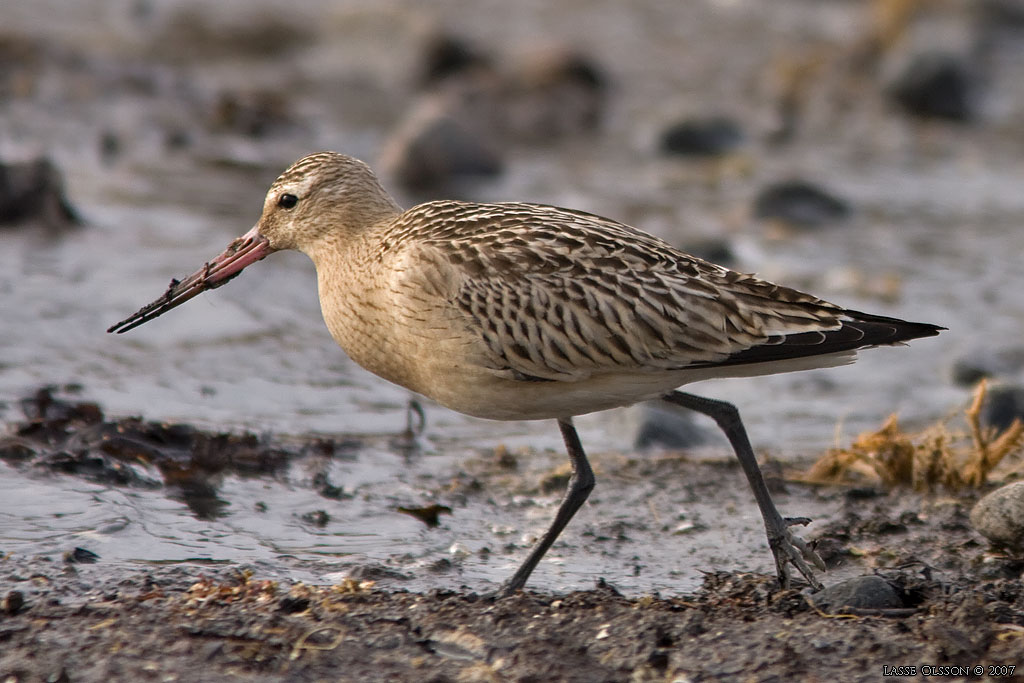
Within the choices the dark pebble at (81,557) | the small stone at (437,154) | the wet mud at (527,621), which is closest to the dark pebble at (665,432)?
the wet mud at (527,621)

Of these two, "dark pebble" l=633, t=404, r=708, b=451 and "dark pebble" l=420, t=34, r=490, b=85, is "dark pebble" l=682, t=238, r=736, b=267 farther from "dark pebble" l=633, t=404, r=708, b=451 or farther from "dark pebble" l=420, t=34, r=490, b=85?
"dark pebble" l=420, t=34, r=490, b=85

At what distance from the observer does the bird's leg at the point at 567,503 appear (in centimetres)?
592

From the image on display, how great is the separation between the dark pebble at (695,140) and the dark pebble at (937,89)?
2.52m

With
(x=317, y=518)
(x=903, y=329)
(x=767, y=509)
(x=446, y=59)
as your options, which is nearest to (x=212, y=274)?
(x=317, y=518)

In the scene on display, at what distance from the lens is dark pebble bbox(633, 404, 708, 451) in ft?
26.8

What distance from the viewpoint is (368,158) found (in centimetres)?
1385

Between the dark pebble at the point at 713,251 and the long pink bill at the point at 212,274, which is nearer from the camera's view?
the long pink bill at the point at 212,274

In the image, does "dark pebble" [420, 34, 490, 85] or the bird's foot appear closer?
the bird's foot

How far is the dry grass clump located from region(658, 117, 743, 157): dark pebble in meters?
7.56

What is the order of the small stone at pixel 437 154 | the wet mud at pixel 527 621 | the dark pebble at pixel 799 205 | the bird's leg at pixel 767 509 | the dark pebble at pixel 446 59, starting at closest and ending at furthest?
the wet mud at pixel 527 621
the bird's leg at pixel 767 509
the dark pebble at pixel 799 205
the small stone at pixel 437 154
the dark pebble at pixel 446 59

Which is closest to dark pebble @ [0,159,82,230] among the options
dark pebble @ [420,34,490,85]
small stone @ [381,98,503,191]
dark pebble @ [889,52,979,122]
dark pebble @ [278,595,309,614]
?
small stone @ [381,98,503,191]

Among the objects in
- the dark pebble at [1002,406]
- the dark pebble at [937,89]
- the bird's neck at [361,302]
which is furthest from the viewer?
the dark pebble at [937,89]

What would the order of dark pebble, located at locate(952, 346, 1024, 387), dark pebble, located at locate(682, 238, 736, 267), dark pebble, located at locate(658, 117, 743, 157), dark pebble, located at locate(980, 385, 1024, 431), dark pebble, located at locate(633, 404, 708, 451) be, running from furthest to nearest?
1. dark pebble, located at locate(658, 117, 743, 157)
2. dark pebble, located at locate(682, 238, 736, 267)
3. dark pebble, located at locate(952, 346, 1024, 387)
4. dark pebble, located at locate(980, 385, 1024, 431)
5. dark pebble, located at locate(633, 404, 708, 451)

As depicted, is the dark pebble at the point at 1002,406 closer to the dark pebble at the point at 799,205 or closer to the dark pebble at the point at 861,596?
the dark pebble at the point at 861,596
